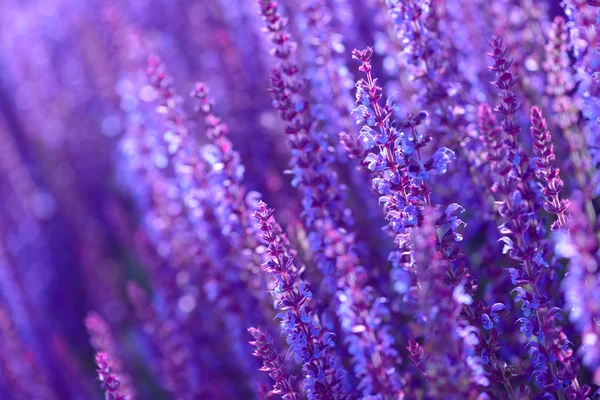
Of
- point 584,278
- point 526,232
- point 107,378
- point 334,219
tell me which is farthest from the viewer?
point 334,219

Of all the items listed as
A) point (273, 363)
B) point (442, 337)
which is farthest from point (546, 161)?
point (273, 363)

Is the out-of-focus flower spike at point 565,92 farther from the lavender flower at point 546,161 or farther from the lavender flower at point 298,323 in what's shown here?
the lavender flower at point 298,323

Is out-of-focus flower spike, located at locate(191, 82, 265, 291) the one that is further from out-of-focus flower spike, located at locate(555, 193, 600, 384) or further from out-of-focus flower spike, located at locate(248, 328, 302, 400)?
out-of-focus flower spike, located at locate(555, 193, 600, 384)

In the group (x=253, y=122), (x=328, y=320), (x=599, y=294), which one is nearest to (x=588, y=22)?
(x=599, y=294)

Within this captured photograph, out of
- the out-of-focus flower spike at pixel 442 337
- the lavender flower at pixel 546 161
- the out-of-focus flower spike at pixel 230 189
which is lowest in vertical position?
the out-of-focus flower spike at pixel 442 337

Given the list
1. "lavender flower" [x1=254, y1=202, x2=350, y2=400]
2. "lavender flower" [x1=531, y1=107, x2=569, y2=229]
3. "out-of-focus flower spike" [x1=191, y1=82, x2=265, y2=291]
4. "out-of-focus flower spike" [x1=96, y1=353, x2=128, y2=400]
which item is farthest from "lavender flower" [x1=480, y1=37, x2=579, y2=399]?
"out-of-focus flower spike" [x1=96, y1=353, x2=128, y2=400]

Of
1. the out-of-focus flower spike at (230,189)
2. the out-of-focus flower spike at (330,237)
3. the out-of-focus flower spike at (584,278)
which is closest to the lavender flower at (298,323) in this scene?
the out-of-focus flower spike at (330,237)

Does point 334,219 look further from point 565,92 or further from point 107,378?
point 565,92

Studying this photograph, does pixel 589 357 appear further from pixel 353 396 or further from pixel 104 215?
pixel 104 215
